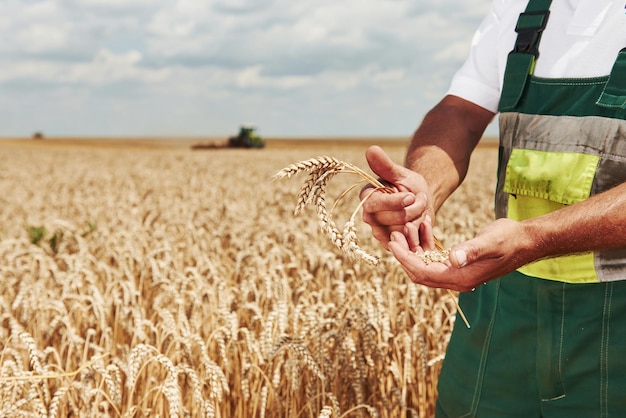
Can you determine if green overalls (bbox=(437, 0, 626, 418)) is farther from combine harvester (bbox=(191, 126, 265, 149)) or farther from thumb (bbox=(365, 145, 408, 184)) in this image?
combine harvester (bbox=(191, 126, 265, 149))

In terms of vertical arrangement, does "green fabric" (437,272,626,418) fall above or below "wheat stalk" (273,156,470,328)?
below

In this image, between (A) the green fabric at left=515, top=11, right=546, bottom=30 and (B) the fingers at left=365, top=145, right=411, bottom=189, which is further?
(A) the green fabric at left=515, top=11, right=546, bottom=30

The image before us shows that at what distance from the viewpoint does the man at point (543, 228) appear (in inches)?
70.9

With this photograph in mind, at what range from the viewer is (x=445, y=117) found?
251 cm

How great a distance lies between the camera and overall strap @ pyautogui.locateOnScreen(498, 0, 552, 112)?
222 cm

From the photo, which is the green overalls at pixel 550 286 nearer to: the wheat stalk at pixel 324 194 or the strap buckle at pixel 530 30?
the strap buckle at pixel 530 30

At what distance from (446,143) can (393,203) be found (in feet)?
2.03

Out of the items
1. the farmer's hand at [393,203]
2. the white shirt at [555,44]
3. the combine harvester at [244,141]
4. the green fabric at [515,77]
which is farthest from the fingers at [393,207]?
the combine harvester at [244,141]

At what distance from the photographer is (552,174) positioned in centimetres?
207

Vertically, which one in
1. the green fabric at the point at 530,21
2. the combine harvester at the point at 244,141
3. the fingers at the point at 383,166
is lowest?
the fingers at the point at 383,166

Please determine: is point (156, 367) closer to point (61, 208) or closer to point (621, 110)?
point (621, 110)

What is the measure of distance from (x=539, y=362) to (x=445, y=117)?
3.10 feet

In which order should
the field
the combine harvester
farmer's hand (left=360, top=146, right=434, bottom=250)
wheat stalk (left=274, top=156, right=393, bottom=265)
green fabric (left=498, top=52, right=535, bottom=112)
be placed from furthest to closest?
the combine harvester
the field
green fabric (left=498, top=52, right=535, bottom=112)
farmer's hand (left=360, top=146, right=434, bottom=250)
wheat stalk (left=274, top=156, right=393, bottom=265)

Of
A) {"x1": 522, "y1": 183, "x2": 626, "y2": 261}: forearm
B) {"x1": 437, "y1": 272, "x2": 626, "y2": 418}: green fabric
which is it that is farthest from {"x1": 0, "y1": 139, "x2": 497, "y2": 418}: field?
{"x1": 522, "y1": 183, "x2": 626, "y2": 261}: forearm
